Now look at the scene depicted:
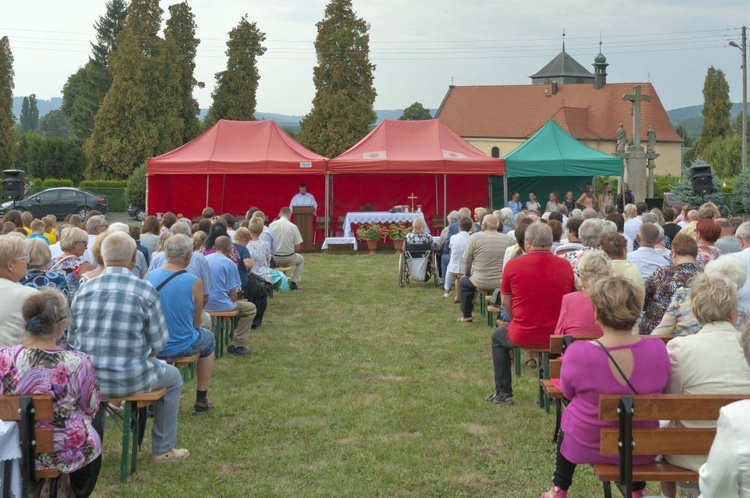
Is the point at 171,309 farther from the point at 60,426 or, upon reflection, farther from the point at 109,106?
the point at 109,106

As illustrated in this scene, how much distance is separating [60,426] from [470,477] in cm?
230

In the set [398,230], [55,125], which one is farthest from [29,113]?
[398,230]

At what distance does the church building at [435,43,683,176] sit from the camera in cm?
6769

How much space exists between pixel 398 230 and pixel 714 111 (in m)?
59.8

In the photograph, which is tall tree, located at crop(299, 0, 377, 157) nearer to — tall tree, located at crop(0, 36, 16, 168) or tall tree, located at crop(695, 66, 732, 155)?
tall tree, located at crop(0, 36, 16, 168)

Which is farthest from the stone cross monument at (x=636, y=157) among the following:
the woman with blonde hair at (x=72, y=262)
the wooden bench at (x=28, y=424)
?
the wooden bench at (x=28, y=424)

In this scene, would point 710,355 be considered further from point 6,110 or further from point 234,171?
point 6,110

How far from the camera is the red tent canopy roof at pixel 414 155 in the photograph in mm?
19609

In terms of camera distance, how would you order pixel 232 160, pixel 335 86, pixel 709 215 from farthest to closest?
pixel 335 86
pixel 232 160
pixel 709 215

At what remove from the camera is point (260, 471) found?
529 cm

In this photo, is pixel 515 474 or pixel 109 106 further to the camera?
pixel 109 106

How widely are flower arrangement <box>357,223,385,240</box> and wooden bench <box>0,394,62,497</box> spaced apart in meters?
15.4

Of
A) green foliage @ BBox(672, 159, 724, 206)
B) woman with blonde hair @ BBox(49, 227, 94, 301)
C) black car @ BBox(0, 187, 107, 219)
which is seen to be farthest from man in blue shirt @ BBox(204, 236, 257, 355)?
black car @ BBox(0, 187, 107, 219)

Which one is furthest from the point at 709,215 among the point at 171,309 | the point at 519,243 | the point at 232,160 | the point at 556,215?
the point at 232,160
